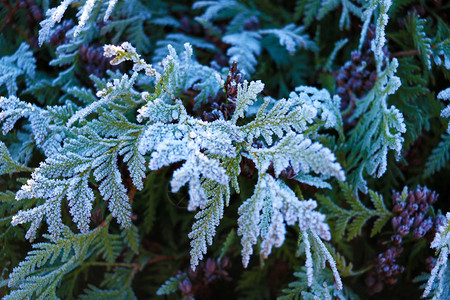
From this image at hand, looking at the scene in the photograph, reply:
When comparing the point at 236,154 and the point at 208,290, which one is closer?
the point at 236,154

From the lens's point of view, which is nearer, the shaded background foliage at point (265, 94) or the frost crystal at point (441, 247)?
the frost crystal at point (441, 247)

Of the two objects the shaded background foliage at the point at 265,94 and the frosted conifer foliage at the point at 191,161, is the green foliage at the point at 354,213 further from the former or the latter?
the frosted conifer foliage at the point at 191,161

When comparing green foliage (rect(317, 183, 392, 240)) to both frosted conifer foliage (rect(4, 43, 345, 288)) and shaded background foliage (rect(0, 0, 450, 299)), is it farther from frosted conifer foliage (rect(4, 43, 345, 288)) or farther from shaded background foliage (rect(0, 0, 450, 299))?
frosted conifer foliage (rect(4, 43, 345, 288))

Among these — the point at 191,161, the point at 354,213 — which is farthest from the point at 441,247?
the point at 191,161

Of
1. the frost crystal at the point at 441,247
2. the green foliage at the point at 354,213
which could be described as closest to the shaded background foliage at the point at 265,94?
the green foliage at the point at 354,213

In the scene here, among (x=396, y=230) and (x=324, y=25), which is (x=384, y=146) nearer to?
(x=396, y=230)

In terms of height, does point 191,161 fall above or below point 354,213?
above

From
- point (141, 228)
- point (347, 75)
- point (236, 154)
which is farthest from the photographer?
point (141, 228)

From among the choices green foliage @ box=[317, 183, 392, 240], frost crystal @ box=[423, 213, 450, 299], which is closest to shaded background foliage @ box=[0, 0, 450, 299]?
green foliage @ box=[317, 183, 392, 240]

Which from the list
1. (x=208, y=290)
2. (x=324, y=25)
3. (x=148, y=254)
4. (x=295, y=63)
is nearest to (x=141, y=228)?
(x=148, y=254)

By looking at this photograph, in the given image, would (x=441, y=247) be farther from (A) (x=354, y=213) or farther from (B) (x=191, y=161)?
(B) (x=191, y=161)

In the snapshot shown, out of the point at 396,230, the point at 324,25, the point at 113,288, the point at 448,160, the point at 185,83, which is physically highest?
the point at 324,25
